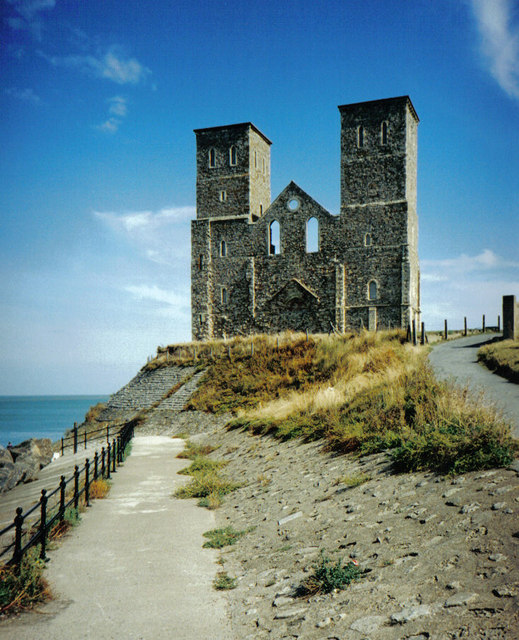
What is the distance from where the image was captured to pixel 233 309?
4244 cm

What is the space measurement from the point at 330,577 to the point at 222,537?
10.6 feet

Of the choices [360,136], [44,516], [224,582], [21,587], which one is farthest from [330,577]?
[360,136]

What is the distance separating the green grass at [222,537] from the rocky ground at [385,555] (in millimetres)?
180

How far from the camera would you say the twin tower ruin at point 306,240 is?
126ft

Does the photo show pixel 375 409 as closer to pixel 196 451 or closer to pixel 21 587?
pixel 21 587

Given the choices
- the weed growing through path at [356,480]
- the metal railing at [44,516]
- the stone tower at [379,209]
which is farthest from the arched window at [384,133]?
the weed growing through path at [356,480]

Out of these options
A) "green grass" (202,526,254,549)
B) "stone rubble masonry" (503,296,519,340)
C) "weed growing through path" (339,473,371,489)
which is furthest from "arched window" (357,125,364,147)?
"green grass" (202,526,254,549)

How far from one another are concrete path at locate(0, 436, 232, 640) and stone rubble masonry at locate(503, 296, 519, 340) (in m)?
18.5

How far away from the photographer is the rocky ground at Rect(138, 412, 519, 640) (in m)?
4.18

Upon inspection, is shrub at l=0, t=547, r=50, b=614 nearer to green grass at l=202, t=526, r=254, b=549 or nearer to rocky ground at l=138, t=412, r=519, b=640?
rocky ground at l=138, t=412, r=519, b=640

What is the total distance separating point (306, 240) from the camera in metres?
40.9

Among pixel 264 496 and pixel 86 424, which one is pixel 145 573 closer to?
pixel 264 496

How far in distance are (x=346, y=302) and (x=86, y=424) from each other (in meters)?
20.6

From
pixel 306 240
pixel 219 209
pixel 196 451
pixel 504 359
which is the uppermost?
pixel 219 209
